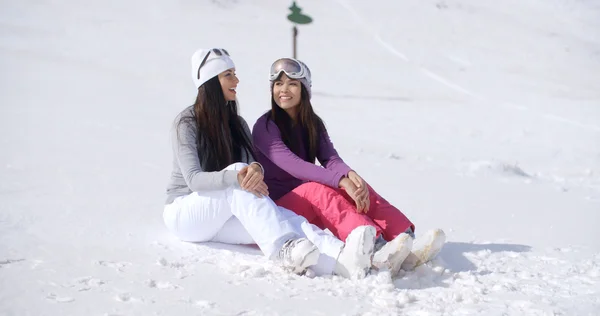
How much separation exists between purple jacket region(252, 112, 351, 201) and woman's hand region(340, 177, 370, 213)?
0.23 feet

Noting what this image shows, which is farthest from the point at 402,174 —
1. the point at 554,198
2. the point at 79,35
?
the point at 79,35

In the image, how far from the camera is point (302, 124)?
3887 mm

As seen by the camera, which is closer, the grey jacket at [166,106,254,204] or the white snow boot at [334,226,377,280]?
the white snow boot at [334,226,377,280]

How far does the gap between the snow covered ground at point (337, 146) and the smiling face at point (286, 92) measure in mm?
928

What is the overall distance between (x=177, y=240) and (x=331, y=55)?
1479 centimetres

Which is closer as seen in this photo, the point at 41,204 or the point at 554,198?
the point at 41,204

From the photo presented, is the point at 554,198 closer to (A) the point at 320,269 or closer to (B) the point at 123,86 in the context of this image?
(A) the point at 320,269

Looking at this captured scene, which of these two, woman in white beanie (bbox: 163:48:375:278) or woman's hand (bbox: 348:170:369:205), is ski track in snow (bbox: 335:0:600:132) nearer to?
woman's hand (bbox: 348:170:369:205)

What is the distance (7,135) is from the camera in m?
6.24

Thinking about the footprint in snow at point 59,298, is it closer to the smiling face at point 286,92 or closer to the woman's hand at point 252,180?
the woman's hand at point 252,180

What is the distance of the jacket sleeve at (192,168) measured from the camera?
10.3 ft

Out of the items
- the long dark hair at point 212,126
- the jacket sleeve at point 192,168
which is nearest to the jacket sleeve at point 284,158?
the long dark hair at point 212,126

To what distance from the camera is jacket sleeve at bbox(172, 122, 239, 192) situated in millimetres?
3145

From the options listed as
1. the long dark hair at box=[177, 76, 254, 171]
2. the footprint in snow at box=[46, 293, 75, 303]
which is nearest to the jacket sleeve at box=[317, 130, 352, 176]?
the long dark hair at box=[177, 76, 254, 171]
